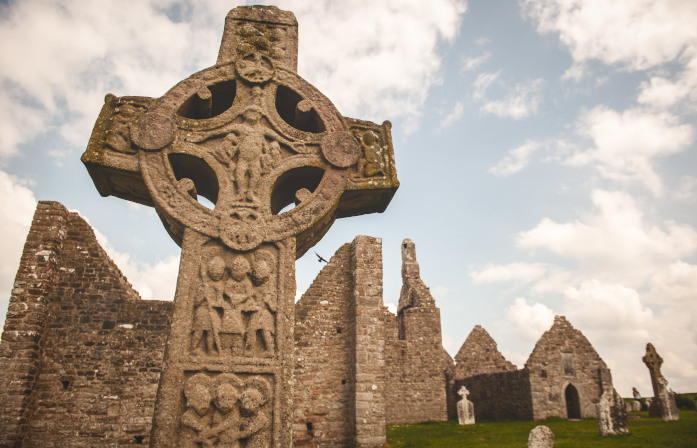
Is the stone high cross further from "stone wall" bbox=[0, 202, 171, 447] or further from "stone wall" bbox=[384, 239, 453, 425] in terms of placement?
"stone wall" bbox=[384, 239, 453, 425]

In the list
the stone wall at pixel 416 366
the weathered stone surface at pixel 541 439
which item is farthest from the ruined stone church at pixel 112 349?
the stone wall at pixel 416 366

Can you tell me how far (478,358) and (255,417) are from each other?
22442 mm

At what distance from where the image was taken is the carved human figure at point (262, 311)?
2615 mm

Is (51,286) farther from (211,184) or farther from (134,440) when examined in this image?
(211,184)

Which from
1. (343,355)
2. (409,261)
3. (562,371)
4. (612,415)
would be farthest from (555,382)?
(343,355)

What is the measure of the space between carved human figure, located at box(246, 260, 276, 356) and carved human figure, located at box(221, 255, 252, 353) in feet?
0.17

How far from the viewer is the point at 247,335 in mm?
2617

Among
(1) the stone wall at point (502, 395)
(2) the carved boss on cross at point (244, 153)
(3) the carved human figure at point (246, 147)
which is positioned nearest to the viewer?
(2) the carved boss on cross at point (244, 153)

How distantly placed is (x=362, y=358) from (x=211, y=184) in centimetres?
836

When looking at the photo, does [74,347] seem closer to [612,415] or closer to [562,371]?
[612,415]

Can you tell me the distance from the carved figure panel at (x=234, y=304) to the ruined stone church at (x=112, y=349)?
324 inches

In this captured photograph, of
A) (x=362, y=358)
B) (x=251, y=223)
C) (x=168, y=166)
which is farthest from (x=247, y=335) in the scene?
(x=362, y=358)

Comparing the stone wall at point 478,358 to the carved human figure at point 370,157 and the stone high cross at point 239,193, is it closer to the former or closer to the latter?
the carved human figure at point 370,157

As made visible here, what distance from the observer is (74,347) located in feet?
31.3
